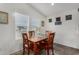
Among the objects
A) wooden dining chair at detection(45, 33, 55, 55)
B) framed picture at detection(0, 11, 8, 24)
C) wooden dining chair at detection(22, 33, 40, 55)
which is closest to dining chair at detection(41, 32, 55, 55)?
wooden dining chair at detection(45, 33, 55, 55)

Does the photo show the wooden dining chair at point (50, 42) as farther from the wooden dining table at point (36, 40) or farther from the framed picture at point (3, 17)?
the framed picture at point (3, 17)

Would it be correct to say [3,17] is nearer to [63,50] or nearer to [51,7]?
[51,7]

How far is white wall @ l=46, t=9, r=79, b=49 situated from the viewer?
1475 mm

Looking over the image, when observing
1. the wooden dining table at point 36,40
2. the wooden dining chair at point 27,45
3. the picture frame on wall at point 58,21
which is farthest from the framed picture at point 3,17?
the picture frame on wall at point 58,21

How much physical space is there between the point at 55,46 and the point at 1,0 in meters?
1.11

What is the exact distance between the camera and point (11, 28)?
1524mm

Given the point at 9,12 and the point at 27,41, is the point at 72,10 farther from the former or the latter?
the point at 9,12

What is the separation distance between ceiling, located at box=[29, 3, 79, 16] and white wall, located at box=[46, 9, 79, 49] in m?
0.07

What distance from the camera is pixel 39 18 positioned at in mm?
1556

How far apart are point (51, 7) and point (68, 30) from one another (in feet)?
1.50

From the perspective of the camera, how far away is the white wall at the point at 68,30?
4.84 ft

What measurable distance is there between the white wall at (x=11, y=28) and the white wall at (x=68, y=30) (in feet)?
0.96

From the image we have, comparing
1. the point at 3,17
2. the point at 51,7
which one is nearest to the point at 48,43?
the point at 51,7
